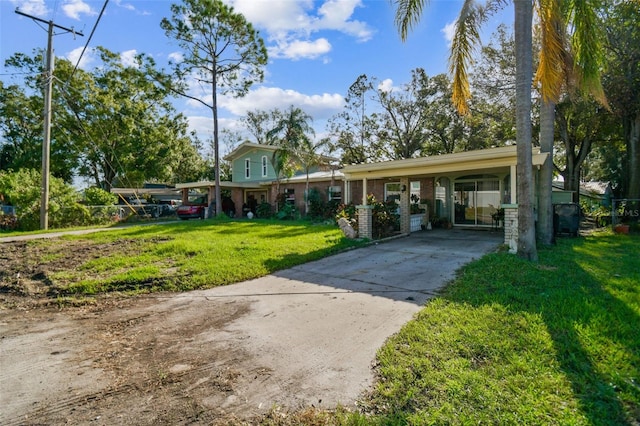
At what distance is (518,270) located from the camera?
6.48m

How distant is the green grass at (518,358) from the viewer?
8.06 ft

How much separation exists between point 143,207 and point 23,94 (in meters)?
14.9

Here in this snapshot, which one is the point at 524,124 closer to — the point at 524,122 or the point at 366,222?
the point at 524,122

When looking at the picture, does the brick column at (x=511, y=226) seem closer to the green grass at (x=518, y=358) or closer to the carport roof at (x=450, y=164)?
the carport roof at (x=450, y=164)

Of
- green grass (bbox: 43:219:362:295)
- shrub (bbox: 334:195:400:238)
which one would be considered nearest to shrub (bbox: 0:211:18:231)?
green grass (bbox: 43:219:362:295)

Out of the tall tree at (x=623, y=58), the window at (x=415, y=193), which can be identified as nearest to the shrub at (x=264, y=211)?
the window at (x=415, y=193)

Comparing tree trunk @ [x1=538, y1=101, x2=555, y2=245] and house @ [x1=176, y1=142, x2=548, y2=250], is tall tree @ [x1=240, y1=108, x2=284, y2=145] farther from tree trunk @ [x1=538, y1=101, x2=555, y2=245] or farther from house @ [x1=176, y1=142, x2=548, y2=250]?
tree trunk @ [x1=538, y1=101, x2=555, y2=245]

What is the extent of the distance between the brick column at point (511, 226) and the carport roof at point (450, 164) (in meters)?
Result: 1.20

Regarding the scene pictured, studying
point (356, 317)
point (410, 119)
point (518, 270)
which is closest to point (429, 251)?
point (518, 270)

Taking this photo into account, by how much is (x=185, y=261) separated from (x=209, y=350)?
478 centimetres

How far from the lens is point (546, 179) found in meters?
9.94

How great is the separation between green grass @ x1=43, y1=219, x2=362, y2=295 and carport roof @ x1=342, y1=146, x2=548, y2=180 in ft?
8.80

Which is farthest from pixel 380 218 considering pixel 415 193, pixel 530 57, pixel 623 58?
pixel 623 58

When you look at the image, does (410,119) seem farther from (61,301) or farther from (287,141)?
(61,301)
